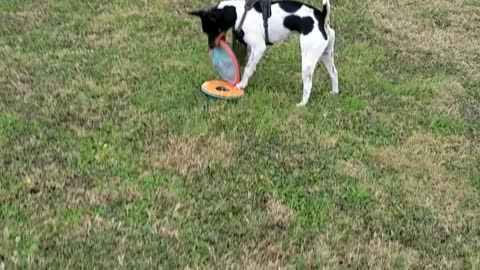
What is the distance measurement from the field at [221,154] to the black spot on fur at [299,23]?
2.40 ft

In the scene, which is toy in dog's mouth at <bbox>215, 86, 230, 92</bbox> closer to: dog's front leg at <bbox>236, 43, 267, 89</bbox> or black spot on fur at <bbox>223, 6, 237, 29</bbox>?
dog's front leg at <bbox>236, 43, 267, 89</bbox>

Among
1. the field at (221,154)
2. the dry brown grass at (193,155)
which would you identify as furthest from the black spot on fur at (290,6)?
the dry brown grass at (193,155)

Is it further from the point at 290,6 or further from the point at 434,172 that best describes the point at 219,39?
the point at 434,172

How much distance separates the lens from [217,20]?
613cm

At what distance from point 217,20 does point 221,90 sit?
2.24ft

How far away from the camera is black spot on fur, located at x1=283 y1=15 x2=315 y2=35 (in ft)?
19.6

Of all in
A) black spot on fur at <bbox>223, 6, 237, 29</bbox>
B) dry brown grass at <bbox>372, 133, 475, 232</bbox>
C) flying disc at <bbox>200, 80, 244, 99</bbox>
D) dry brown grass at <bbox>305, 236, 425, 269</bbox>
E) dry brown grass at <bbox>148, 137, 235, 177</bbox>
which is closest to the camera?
dry brown grass at <bbox>305, 236, 425, 269</bbox>

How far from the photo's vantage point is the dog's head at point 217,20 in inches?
239

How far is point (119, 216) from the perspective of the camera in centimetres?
443

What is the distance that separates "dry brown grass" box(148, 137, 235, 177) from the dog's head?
1.20 meters

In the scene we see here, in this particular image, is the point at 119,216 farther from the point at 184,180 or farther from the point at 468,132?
the point at 468,132

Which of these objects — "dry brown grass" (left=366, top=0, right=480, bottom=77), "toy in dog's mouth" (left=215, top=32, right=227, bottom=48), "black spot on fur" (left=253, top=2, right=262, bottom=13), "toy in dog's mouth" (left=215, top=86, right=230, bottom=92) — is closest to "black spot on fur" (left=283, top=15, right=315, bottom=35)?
"black spot on fur" (left=253, top=2, right=262, bottom=13)

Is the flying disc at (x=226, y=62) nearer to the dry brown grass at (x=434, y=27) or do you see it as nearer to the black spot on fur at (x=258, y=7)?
the black spot on fur at (x=258, y=7)

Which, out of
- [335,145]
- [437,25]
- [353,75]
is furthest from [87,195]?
[437,25]
